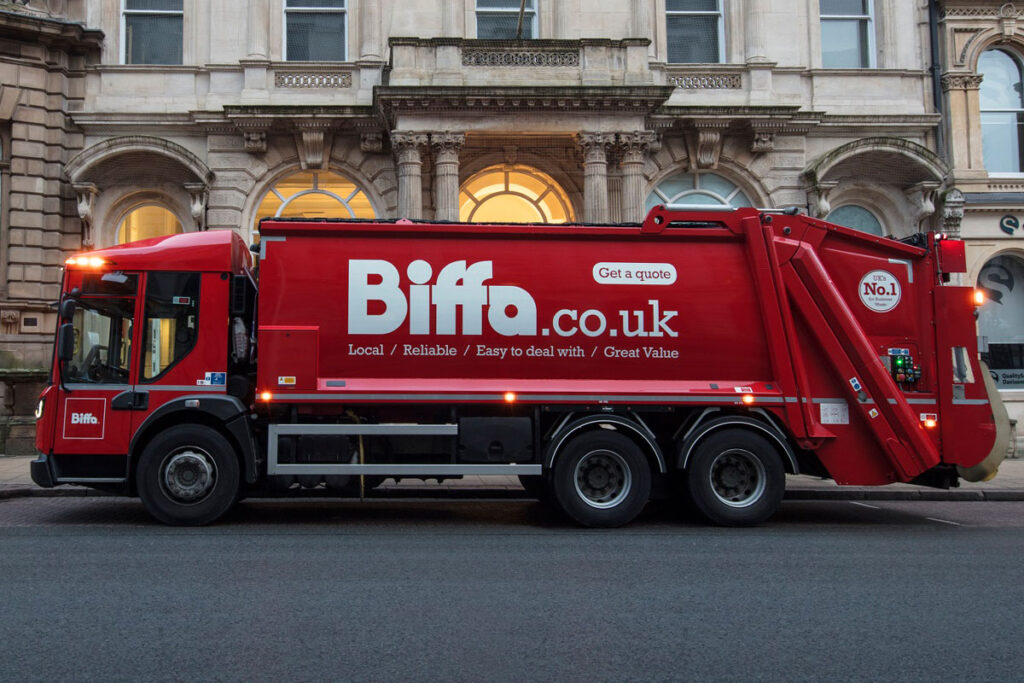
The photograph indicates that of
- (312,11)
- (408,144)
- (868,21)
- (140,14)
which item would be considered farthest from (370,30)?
(868,21)

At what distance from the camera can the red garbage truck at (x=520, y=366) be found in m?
8.75

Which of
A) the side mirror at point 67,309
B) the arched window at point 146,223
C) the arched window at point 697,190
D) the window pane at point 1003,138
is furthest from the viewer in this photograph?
the window pane at point 1003,138

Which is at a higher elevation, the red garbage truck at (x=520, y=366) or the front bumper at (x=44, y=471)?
the red garbage truck at (x=520, y=366)

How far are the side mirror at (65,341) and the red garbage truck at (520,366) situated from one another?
0.07ft

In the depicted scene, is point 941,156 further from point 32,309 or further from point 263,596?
point 32,309

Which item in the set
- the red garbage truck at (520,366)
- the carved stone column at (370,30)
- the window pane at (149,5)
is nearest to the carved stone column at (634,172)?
the carved stone column at (370,30)

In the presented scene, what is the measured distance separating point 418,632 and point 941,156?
18281 mm

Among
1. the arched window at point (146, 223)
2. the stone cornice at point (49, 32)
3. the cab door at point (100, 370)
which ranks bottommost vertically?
the cab door at point (100, 370)

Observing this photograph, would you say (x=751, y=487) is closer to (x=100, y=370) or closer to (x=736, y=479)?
(x=736, y=479)

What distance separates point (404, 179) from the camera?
1695 centimetres

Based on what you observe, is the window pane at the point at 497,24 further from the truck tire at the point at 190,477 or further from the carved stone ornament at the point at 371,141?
the truck tire at the point at 190,477

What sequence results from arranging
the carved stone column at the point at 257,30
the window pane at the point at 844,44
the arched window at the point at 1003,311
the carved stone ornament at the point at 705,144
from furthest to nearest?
1. the window pane at the point at 844,44
2. the arched window at the point at 1003,311
3. the carved stone ornament at the point at 705,144
4. the carved stone column at the point at 257,30

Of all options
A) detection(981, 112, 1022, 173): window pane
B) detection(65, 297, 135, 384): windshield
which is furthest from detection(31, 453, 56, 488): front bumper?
detection(981, 112, 1022, 173): window pane

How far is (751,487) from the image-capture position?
29.7 feet
